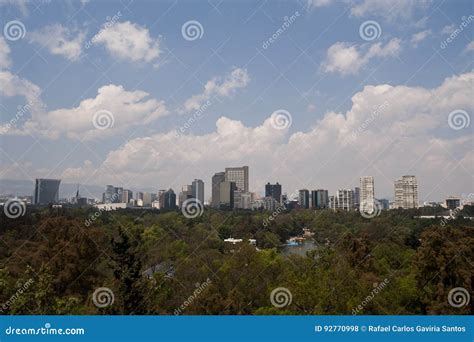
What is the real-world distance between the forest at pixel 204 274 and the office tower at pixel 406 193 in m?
2.65

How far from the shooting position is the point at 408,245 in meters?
19.6

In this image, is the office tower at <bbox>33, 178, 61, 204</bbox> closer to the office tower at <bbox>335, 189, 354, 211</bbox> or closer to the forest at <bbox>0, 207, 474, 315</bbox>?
the forest at <bbox>0, 207, 474, 315</bbox>

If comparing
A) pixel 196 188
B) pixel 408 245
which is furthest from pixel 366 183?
pixel 196 188

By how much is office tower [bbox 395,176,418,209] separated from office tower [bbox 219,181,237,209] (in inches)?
318

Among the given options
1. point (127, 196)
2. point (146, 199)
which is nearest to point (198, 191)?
point (127, 196)

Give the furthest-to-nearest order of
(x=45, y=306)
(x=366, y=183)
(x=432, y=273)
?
1. (x=366, y=183)
2. (x=432, y=273)
3. (x=45, y=306)

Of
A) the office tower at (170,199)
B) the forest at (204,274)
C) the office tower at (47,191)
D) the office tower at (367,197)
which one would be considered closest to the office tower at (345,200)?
the office tower at (367,197)

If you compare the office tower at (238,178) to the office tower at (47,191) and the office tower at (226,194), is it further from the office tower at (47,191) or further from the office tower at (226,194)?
the office tower at (47,191)

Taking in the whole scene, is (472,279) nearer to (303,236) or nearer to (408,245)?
(408,245)

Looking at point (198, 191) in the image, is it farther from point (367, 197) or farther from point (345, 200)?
point (345, 200)

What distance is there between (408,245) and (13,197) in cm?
1694

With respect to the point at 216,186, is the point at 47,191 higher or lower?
lower

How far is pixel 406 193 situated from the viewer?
23.0 metres

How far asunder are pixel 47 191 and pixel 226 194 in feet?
29.1
